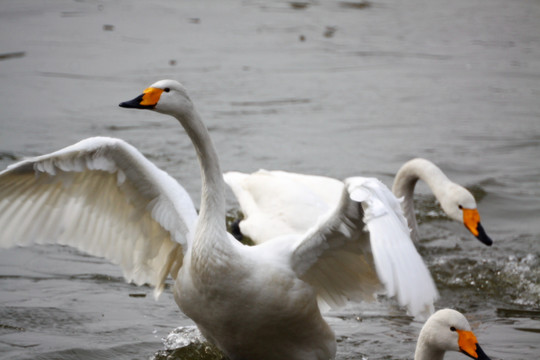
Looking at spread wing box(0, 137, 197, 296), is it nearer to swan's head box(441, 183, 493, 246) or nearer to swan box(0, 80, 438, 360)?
swan box(0, 80, 438, 360)

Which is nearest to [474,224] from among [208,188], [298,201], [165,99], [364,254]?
[298,201]

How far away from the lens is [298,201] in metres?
7.30

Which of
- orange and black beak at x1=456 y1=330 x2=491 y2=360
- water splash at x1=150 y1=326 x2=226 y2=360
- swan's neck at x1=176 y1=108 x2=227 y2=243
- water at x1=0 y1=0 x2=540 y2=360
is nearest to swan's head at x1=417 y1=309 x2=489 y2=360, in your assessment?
orange and black beak at x1=456 y1=330 x2=491 y2=360

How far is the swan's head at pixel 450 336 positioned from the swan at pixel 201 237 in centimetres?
38

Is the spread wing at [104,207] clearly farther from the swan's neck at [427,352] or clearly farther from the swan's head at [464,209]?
the swan's head at [464,209]

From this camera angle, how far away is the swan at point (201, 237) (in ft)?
15.7

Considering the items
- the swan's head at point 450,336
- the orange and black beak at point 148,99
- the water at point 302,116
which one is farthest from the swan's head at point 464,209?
the orange and black beak at point 148,99

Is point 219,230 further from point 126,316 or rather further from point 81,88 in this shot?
point 81,88

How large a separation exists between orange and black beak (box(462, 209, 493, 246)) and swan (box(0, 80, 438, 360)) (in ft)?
6.83

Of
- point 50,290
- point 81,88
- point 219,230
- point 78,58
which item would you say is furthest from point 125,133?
point 219,230

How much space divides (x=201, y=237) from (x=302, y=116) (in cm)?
687

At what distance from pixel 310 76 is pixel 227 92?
1.53 m

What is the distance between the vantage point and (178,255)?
18.6 feet

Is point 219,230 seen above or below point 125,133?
above
